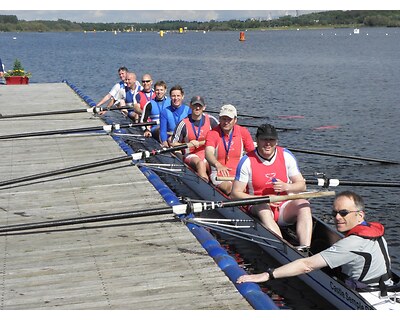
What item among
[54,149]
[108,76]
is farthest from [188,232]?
[108,76]

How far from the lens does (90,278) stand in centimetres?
754

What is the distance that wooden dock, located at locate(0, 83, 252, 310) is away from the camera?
22.8ft

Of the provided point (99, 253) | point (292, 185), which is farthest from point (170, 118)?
point (99, 253)

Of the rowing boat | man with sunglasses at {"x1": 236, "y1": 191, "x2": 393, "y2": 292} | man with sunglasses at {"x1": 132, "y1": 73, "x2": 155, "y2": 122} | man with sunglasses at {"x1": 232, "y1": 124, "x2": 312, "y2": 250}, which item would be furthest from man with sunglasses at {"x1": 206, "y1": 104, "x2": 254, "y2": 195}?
man with sunglasses at {"x1": 132, "y1": 73, "x2": 155, "y2": 122}

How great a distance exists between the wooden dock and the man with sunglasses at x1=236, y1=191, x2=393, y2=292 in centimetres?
92

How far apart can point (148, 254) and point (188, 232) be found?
1031 millimetres

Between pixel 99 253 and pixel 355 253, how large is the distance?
361 centimetres

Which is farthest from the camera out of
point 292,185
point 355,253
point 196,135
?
point 196,135

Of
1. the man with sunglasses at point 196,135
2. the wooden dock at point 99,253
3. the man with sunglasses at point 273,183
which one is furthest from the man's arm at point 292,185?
the man with sunglasses at point 196,135

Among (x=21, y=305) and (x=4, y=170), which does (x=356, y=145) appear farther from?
(x=21, y=305)

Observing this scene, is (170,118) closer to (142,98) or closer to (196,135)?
(196,135)

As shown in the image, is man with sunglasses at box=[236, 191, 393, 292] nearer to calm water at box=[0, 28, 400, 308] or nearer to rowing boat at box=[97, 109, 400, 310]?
rowing boat at box=[97, 109, 400, 310]

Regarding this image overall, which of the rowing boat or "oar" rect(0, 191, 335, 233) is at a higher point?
"oar" rect(0, 191, 335, 233)

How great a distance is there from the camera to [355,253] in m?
6.63
